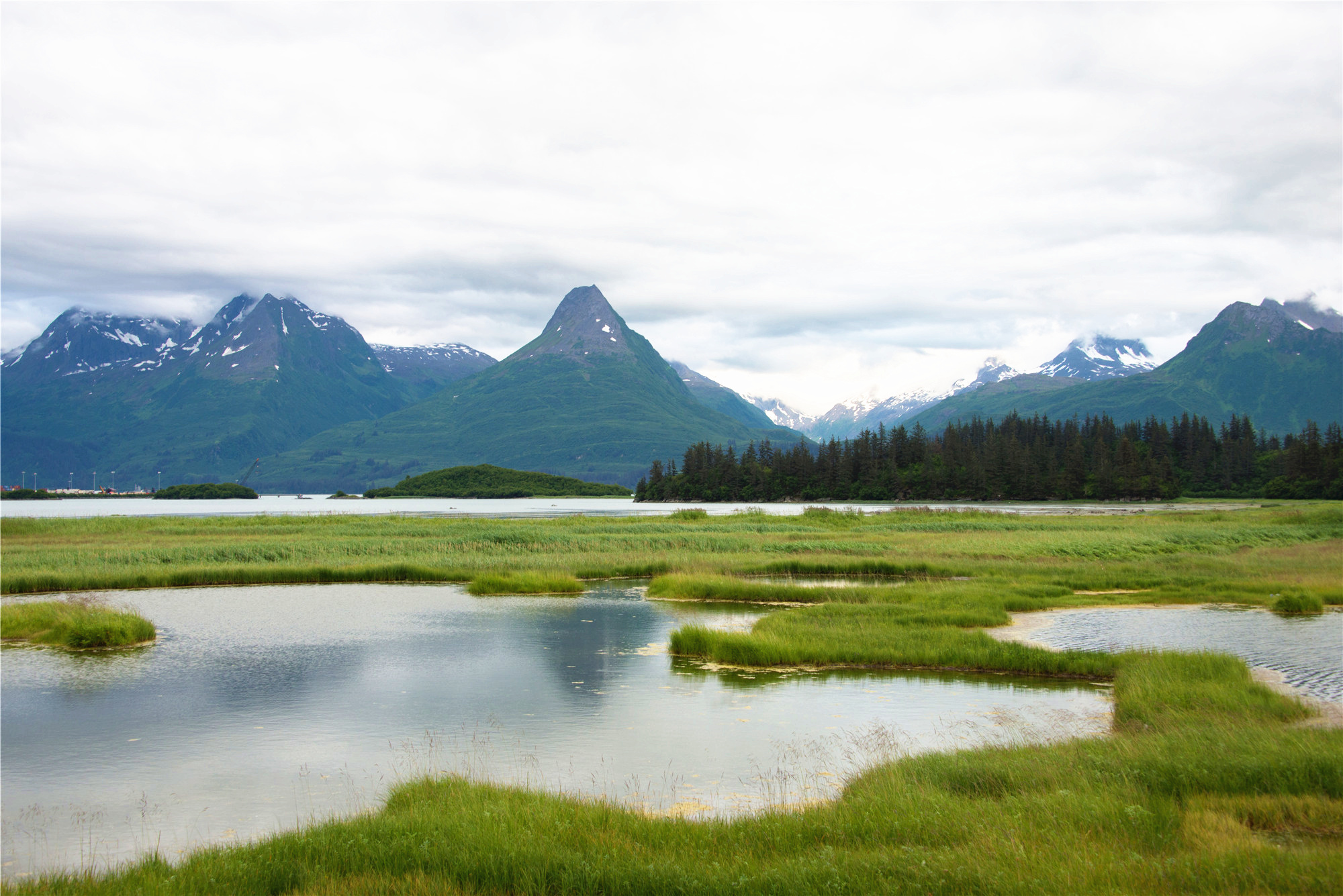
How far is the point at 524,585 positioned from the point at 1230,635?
3283 cm

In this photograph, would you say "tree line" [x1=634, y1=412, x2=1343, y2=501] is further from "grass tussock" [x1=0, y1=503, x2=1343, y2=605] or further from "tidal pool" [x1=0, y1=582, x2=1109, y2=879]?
"tidal pool" [x1=0, y1=582, x2=1109, y2=879]

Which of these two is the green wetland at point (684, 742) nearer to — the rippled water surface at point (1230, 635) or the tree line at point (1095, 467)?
the rippled water surface at point (1230, 635)

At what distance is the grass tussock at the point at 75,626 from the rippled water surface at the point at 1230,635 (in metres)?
33.5

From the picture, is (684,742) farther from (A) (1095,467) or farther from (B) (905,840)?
(A) (1095,467)

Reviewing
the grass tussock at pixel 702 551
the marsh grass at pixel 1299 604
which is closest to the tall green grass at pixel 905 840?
the marsh grass at pixel 1299 604

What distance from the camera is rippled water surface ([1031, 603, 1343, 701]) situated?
2441 cm

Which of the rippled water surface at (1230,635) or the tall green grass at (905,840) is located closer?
the tall green grass at (905,840)

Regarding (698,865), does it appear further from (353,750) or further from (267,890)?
(353,750)

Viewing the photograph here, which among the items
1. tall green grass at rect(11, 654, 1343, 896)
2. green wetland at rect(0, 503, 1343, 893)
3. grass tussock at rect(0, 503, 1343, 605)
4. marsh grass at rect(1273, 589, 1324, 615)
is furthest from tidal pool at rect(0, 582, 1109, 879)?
grass tussock at rect(0, 503, 1343, 605)

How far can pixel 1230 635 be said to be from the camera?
98.9 ft

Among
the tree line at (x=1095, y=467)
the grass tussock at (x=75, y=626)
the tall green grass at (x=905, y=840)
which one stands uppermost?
the tree line at (x=1095, y=467)

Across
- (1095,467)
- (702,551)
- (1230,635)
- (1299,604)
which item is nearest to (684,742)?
(1230,635)

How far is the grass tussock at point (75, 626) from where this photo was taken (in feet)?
98.9

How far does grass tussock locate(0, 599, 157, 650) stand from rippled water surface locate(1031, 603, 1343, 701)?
33491 mm
